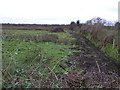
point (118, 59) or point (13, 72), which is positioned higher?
point (13, 72)

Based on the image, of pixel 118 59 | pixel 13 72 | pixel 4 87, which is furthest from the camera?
pixel 118 59

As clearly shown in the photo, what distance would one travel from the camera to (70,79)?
7.55 metres

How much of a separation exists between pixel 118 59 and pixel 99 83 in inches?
364

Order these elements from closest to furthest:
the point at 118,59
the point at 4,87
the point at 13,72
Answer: the point at 4,87
the point at 13,72
the point at 118,59

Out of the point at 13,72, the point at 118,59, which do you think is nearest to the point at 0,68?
the point at 13,72

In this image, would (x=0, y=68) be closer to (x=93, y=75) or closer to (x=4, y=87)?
(x=4, y=87)

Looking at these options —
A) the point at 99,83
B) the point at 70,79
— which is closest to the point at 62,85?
the point at 70,79

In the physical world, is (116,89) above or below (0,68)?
below

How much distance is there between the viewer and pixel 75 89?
24.3 ft

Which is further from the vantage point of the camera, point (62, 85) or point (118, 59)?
point (118, 59)

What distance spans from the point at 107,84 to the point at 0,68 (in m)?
2.76

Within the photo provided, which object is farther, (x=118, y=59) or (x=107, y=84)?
(x=118, y=59)

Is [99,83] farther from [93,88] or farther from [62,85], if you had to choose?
[62,85]

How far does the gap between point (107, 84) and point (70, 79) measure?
905mm
